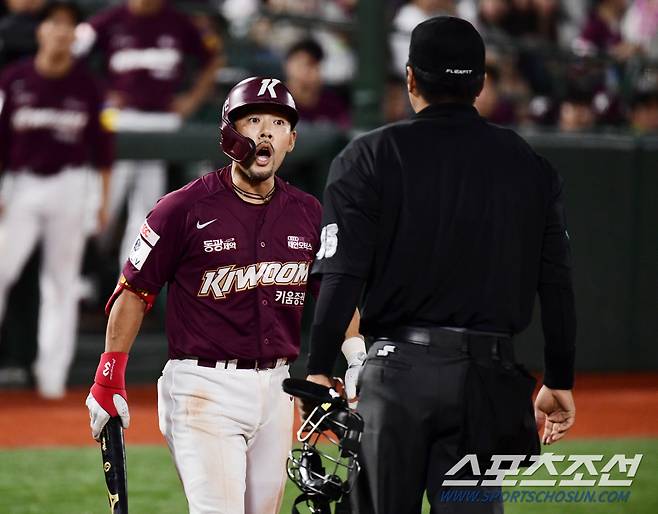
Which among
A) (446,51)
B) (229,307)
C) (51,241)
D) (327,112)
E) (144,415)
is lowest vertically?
(144,415)

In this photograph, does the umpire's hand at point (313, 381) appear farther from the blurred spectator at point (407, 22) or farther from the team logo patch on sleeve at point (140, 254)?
the blurred spectator at point (407, 22)

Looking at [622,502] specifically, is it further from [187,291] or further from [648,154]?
[648,154]

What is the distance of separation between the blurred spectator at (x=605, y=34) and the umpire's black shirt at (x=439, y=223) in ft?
35.2

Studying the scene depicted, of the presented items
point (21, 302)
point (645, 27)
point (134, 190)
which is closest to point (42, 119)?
point (134, 190)

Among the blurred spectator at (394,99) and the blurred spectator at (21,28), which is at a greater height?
the blurred spectator at (21,28)

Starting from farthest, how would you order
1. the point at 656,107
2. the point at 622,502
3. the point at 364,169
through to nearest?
the point at 656,107 < the point at 622,502 < the point at 364,169

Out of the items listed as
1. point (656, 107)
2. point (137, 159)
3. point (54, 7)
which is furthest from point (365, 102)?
point (656, 107)

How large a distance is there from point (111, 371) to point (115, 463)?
1.02ft

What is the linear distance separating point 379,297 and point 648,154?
7.87 m

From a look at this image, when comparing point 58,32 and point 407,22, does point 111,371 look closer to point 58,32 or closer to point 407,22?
point 58,32

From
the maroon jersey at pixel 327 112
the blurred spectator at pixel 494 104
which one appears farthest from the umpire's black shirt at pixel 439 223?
the maroon jersey at pixel 327 112

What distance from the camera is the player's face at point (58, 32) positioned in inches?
365

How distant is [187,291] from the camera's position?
172 inches

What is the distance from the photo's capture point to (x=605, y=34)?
573 inches
